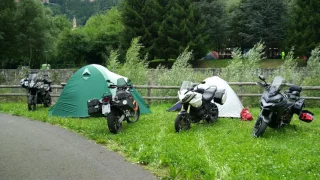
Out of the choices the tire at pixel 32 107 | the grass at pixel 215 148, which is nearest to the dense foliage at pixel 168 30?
the tire at pixel 32 107

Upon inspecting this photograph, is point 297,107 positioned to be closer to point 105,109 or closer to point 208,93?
point 208,93

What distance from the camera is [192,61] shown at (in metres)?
43.5

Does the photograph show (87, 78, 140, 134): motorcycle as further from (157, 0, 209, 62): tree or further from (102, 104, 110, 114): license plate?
(157, 0, 209, 62): tree

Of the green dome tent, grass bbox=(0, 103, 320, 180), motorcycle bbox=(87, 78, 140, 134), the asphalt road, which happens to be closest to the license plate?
motorcycle bbox=(87, 78, 140, 134)

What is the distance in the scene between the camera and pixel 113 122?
853 cm

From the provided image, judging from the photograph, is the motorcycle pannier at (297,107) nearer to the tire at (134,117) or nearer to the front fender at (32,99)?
the tire at (134,117)

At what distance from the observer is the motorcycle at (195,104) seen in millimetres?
8730

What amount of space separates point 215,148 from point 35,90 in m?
8.84

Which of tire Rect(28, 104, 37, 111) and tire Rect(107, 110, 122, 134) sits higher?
tire Rect(107, 110, 122, 134)

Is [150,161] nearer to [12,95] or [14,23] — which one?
[12,95]

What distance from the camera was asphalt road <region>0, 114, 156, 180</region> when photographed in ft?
17.7

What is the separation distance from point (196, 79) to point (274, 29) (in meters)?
30.4

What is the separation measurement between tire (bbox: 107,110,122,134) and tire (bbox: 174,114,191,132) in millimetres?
1426

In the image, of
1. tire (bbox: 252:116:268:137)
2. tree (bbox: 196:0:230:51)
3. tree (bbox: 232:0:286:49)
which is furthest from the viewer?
tree (bbox: 196:0:230:51)
